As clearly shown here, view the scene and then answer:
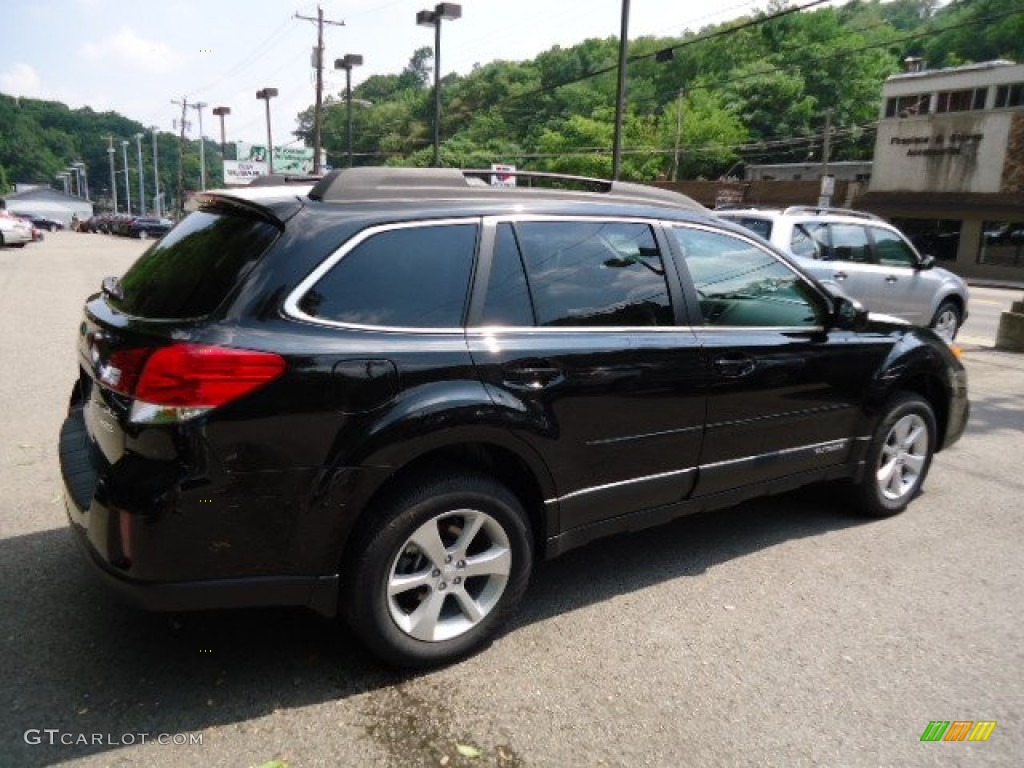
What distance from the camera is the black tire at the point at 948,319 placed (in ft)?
36.6

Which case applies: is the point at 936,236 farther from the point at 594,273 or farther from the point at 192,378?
the point at 192,378

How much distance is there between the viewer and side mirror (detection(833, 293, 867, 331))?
4.21 m

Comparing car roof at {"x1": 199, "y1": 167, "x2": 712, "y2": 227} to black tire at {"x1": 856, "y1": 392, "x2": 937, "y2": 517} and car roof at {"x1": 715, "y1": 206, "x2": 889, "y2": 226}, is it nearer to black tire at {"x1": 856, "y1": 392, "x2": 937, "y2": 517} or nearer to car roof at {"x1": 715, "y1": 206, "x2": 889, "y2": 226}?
black tire at {"x1": 856, "y1": 392, "x2": 937, "y2": 517}

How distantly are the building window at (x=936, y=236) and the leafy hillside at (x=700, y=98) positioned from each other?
2008 centimetres

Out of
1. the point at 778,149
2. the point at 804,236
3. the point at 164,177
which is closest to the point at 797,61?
the point at 778,149

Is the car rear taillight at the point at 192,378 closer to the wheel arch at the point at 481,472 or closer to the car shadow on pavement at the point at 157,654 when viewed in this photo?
the wheel arch at the point at 481,472

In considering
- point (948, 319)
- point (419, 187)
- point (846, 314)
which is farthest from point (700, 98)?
point (419, 187)

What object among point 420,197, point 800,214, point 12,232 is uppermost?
point 420,197

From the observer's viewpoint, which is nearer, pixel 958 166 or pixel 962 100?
pixel 958 166

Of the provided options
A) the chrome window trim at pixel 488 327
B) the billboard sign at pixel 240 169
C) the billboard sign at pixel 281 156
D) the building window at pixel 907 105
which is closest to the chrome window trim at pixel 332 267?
the chrome window trim at pixel 488 327

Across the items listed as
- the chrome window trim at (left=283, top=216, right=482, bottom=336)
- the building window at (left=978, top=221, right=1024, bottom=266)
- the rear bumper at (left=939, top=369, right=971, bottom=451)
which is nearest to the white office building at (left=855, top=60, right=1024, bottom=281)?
the building window at (left=978, top=221, right=1024, bottom=266)

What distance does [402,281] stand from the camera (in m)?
2.94

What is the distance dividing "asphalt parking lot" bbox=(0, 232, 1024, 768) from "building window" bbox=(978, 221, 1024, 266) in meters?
33.9

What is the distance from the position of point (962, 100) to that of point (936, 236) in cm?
607
